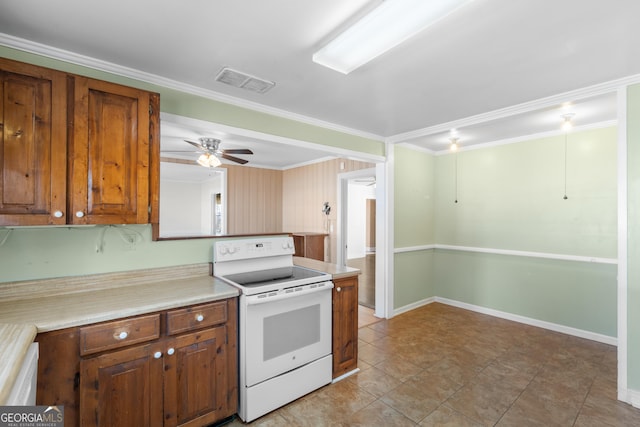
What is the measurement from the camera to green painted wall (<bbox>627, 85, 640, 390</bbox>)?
220 centimetres

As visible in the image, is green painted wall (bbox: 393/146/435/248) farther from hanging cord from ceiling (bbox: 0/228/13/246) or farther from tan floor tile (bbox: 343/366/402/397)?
hanging cord from ceiling (bbox: 0/228/13/246)

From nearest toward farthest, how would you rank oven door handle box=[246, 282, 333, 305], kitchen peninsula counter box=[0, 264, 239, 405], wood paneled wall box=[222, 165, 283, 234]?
kitchen peninsula counter box=[0, 264, 239, 405] < oven door handle box=[246, 282, 333, 305] < wood paneled wall box=[222, 165, 283, 234]

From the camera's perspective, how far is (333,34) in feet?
5.49

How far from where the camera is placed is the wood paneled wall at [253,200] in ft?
19.6

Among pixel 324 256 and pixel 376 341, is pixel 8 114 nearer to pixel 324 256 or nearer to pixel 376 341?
pixel 376 341

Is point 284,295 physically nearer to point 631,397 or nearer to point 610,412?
point 610,412

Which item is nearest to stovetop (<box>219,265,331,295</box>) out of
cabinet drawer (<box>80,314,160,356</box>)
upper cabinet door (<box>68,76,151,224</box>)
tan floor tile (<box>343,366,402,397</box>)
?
cabinet drawer (<box>80,314,160,356</box>)

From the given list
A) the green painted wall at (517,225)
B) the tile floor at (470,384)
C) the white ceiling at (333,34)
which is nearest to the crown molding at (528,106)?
the white ceiling at (333,34)

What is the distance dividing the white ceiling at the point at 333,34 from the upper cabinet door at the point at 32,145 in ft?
1.10

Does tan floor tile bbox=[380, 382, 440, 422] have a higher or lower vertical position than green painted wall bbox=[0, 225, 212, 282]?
lower

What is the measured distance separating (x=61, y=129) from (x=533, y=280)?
188 inches

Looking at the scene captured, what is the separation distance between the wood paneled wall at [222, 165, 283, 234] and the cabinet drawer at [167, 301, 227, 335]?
3.94 meters

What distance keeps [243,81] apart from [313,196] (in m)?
3.60

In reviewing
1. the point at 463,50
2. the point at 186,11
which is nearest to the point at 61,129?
the point at 186,11
